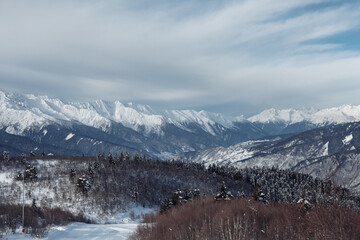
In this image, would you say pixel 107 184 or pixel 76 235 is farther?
pixel 107 184

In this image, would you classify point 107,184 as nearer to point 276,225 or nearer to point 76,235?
point 76,235

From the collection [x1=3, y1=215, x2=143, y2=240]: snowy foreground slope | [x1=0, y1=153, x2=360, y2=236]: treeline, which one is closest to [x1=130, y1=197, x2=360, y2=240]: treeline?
[x1=3, y1=215, x2=143, y2=240]: snowy foreground slope

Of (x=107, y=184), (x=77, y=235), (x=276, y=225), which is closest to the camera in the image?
(x=276, y=225)

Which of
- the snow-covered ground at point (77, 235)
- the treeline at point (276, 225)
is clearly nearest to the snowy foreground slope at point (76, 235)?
the snow-covered ground at point (77, 235)

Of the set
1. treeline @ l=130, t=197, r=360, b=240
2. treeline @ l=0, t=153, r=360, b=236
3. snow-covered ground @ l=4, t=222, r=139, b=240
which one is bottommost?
treeline @ l=0, t=153, r=360, b=236

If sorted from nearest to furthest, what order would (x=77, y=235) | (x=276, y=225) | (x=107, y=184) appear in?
1. (x=276, y=225)
2. (x=77, y=235)
3. (x=107, y=184)

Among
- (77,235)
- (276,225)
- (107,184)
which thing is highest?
(276,225)

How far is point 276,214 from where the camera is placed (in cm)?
2489

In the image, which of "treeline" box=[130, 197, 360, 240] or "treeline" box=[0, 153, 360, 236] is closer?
"treeline" box=[130, 197, 360, 240]

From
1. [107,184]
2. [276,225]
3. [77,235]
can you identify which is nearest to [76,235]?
[77,235]

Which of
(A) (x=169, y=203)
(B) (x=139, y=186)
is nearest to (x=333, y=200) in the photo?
(A) (x=169, y=203)

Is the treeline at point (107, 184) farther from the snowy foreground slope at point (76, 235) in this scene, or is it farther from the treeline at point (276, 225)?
the treeline at point (276, 225)

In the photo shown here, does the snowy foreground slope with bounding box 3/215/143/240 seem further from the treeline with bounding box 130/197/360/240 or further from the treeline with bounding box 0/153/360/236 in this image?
the treeline with bounding box 0/153/360/236

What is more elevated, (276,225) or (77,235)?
(276,225)
